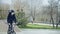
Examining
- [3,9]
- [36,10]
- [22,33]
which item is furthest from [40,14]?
[3,9]

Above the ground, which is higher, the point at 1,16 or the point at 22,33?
the point at 1,16

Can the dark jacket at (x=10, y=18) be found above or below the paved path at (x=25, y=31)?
above

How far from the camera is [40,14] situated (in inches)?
121

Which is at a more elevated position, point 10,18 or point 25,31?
point 10,18

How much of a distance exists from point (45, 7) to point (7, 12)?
0.80 meters

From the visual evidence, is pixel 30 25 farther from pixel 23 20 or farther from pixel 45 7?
pixel 45 7

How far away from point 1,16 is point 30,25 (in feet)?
2.06

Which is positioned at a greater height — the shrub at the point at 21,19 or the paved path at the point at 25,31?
the shrub at the point at 21,19

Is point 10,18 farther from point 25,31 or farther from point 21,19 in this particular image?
point 25,31

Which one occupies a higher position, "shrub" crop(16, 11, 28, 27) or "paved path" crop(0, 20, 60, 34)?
"shrub" crop(16, 11, 28, 27)

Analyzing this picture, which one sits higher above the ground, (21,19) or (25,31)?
(21,19)

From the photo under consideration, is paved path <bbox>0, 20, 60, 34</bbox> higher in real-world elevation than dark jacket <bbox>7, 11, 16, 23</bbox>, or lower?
lower

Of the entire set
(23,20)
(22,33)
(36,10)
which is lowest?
(22,33)

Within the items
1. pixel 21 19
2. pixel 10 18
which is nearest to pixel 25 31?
pixel 21 19
